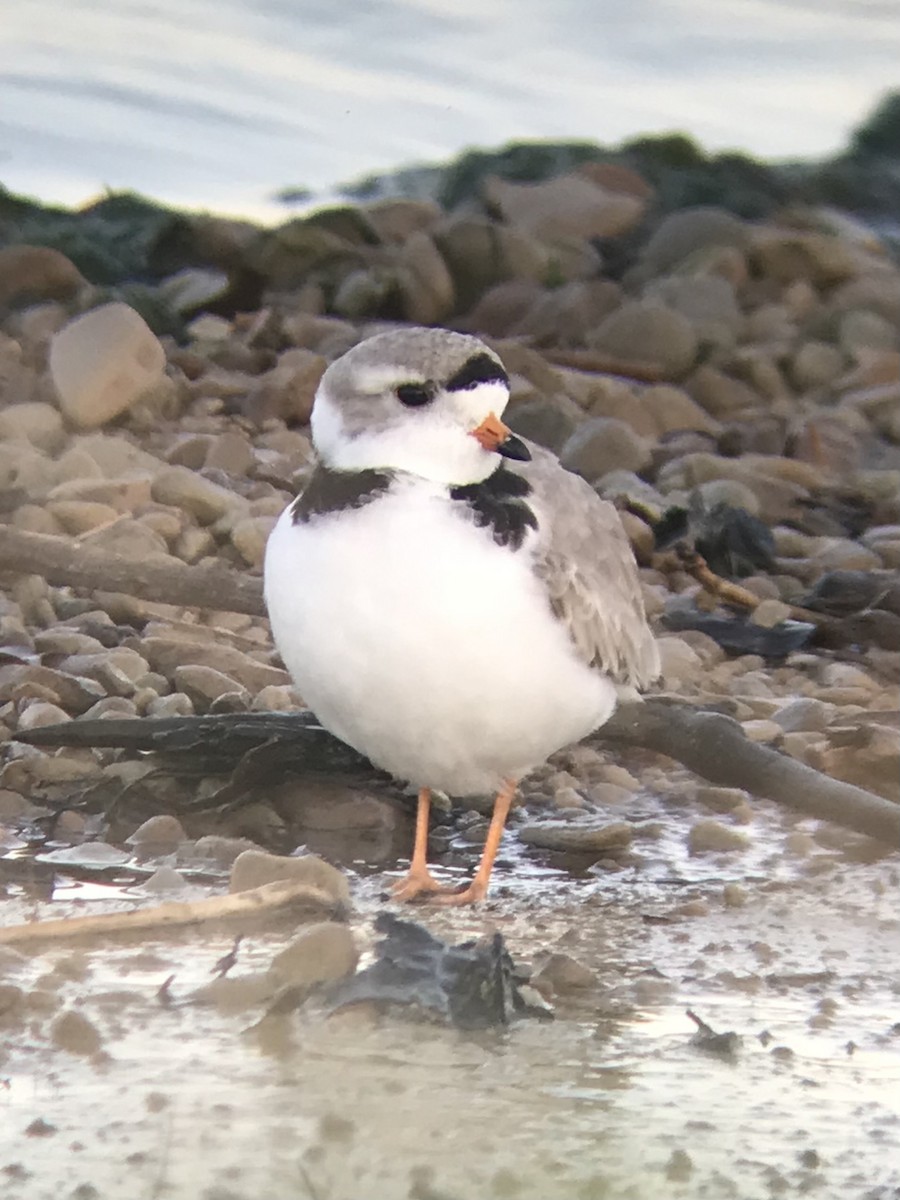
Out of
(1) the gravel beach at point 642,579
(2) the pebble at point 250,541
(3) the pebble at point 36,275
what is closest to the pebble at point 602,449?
(1) the gravel beach at point 642,579

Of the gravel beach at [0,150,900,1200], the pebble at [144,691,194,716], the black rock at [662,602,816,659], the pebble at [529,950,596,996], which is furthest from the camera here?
the black rock at [662,602,816,659]

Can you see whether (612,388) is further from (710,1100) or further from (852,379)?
(710,1100)

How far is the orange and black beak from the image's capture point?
346 centimetres

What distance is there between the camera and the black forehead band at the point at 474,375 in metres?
3.47

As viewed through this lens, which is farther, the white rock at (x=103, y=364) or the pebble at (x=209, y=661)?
the white rock at (x=103, y=364)

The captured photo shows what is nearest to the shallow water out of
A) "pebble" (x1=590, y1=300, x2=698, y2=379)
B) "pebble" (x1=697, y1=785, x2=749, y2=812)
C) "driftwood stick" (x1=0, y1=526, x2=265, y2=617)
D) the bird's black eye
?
"pebble" (x1=697, y1=785, x2=749, y2=812)

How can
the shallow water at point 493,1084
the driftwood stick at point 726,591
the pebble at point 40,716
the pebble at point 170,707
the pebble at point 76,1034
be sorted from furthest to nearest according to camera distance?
the driftwood stick at point 726,591, the pebble at point 170,707, the pebble at point 40,716, the pebble at point 76,1034, the shallow water at point 493,1084

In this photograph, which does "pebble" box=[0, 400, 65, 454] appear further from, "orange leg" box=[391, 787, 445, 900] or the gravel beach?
"orange leg" box=[391, 787, 445, 900]

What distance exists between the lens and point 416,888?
366cm

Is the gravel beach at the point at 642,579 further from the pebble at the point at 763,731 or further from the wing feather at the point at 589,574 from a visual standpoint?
the wing feather at the point at 589,574

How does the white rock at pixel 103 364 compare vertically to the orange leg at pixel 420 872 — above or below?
above

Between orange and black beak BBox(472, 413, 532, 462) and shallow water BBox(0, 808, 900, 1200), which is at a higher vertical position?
orange and black beak BBox(472, 413, 532, 462)

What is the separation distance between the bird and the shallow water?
0.37 m

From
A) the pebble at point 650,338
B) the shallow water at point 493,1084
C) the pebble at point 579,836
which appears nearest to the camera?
the shallow water at point 493,1084
